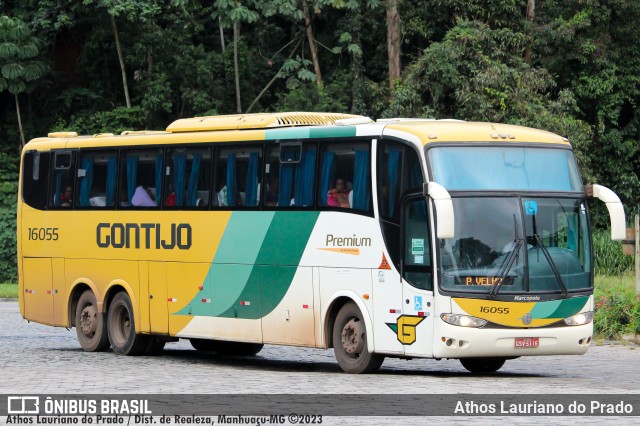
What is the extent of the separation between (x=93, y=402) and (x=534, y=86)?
99.6 feet

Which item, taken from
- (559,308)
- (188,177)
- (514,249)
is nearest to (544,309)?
(559,308)

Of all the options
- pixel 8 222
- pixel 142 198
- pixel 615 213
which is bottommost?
pixel 8 222

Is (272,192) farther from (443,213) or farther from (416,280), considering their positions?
(443,213)

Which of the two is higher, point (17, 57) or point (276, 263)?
point (17, 57)

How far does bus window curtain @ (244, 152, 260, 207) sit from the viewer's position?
70.2ft

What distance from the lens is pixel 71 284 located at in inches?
989

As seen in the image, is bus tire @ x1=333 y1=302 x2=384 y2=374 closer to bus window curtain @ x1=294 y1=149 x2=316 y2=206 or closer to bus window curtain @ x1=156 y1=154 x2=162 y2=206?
bus window curtain @ x1=294 y1=149 x2=316 y2=206

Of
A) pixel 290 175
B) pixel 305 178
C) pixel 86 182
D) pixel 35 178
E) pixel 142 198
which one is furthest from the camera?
pixel 35 178

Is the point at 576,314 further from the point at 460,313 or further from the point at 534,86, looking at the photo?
the point at 534,86

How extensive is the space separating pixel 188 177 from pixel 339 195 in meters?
3.63

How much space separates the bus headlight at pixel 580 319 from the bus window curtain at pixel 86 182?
31.0 ft

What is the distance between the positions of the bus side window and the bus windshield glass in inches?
377

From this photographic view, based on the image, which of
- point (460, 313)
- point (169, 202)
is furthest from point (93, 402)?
point (169, 202)

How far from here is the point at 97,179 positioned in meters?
24.7
